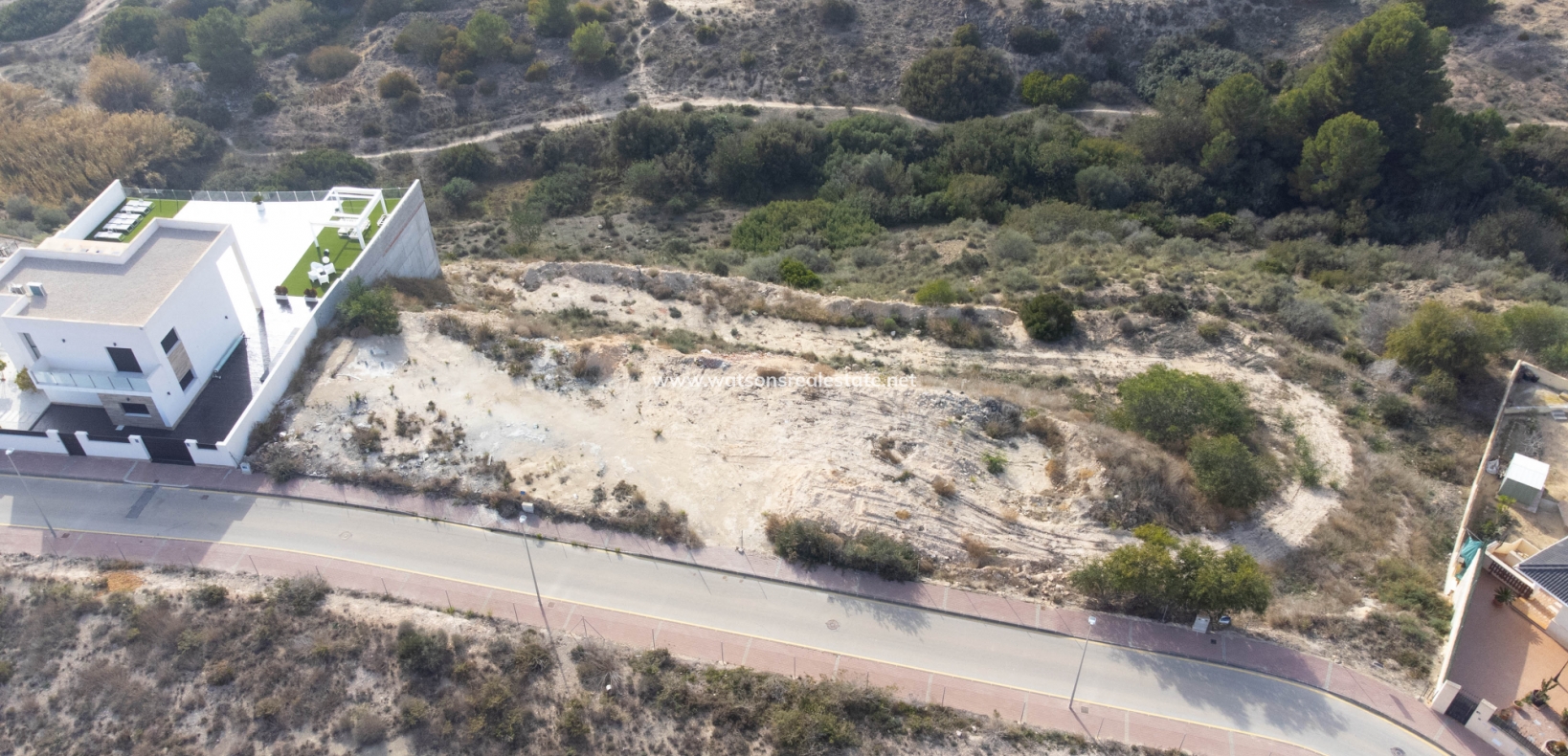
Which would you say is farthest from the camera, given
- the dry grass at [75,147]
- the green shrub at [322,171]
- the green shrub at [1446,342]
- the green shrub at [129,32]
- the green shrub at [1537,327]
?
the green shrub at [129,32]

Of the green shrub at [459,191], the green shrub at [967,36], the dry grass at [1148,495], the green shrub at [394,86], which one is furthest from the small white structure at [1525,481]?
the green shrub at [394,86]

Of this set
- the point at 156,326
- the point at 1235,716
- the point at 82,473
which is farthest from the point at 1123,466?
the point at 82,473

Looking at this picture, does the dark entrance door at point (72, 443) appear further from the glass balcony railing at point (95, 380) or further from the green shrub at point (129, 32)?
the green shrub at point (129, 32)

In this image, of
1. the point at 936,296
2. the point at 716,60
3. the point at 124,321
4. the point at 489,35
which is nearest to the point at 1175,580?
the point at 936,296

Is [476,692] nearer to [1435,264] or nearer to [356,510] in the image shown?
[356,510]

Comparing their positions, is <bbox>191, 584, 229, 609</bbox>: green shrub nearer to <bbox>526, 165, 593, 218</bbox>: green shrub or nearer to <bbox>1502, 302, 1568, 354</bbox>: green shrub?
<bbox>526, 165, 593, 218</bbox>: green shrub

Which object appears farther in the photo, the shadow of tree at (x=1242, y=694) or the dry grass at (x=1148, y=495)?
the dry grass at (x=1148, y=495)
